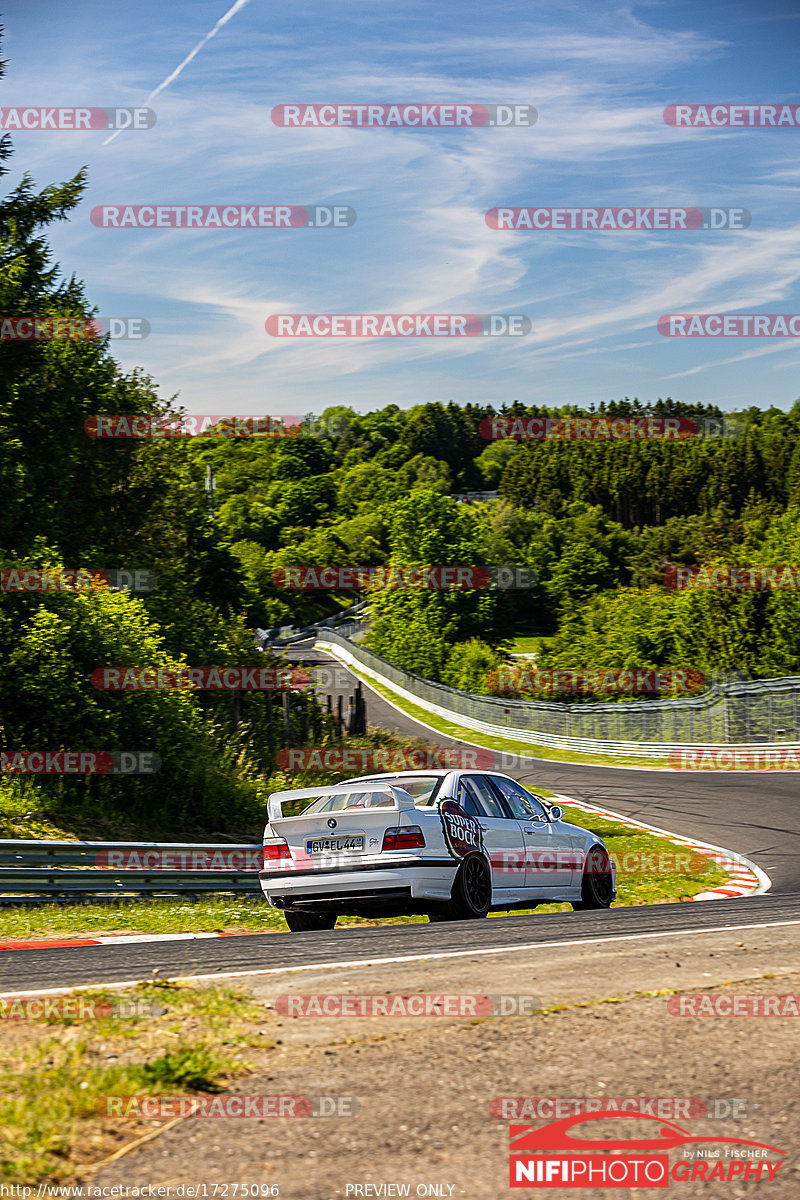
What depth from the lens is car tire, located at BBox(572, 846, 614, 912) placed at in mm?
11531

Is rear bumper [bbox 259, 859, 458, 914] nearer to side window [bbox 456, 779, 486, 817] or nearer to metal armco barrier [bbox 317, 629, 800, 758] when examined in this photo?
side window [bbox 456, 779, 486, 817]

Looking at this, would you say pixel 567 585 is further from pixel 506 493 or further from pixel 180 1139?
pixel 180 1139

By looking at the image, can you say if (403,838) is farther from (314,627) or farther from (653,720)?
(314,627)

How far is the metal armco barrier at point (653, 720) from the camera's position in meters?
33.6

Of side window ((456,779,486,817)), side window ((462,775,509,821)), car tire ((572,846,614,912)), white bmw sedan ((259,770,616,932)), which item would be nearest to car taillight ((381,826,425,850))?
white bmw sedan ((259,770,616,932))

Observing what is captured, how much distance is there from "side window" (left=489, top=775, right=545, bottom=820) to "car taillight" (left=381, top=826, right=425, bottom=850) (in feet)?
5.80

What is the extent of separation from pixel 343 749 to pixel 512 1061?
77.3 ft

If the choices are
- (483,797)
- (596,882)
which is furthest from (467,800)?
(596,882)

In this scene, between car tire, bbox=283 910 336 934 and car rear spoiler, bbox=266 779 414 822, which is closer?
car rear spoiler, bbox=266 779 414 822

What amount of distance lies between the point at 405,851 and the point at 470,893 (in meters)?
0.94

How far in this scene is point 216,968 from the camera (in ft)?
21.8

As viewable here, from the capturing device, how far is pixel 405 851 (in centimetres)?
913

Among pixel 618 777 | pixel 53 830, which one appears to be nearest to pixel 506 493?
pixel 618 777

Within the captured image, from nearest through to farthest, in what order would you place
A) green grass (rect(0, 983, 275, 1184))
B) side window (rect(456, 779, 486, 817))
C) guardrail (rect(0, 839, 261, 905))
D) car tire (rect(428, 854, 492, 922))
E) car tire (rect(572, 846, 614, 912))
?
green grass (rect(0, 983, 275, 1184))
car tire (rect(428, 854, 492, 922))
side window (rect(456, 779, 486, 817))
guardrail (rect(0, 839, 261, 905))
car tire (rect(572, 846, 614, 912))
